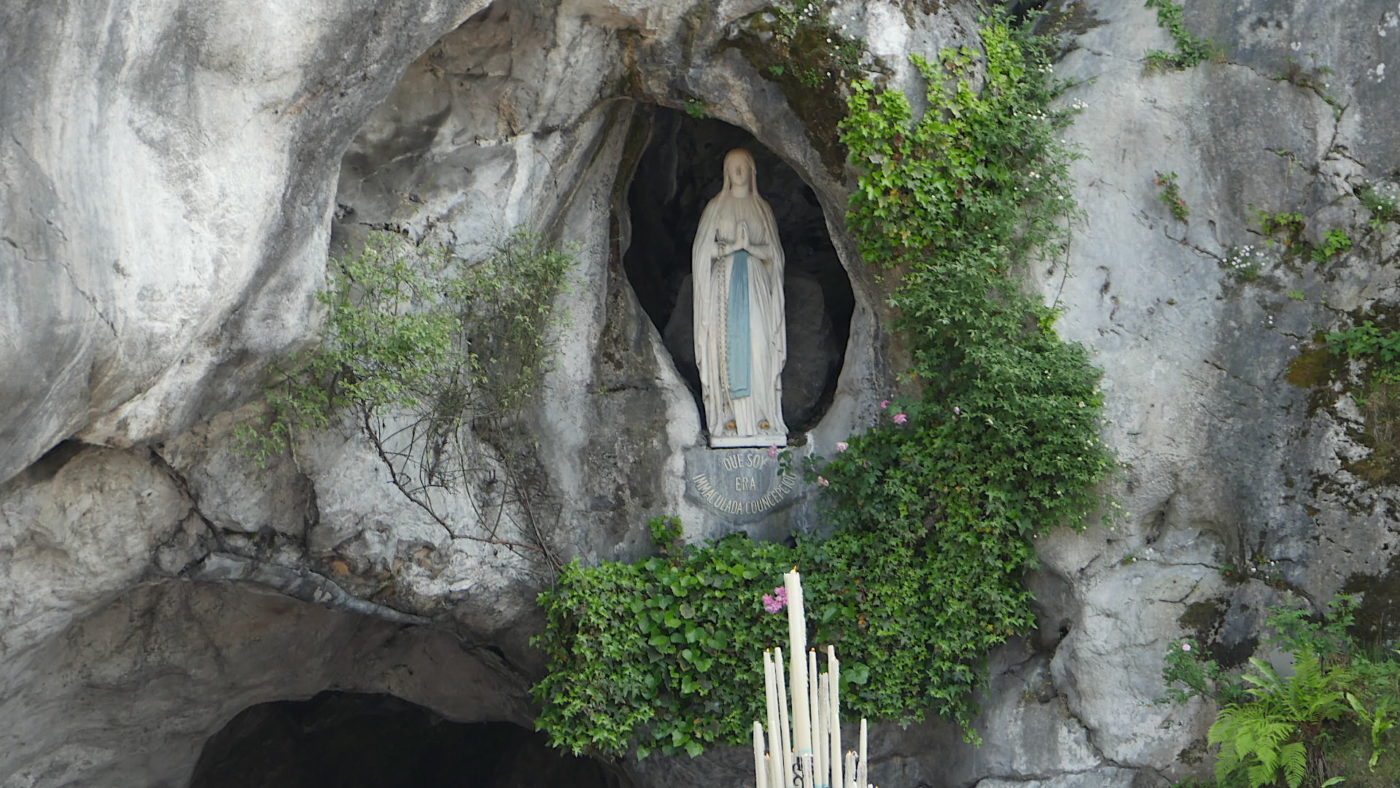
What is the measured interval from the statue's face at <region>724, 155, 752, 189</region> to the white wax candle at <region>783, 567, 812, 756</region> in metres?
4.74

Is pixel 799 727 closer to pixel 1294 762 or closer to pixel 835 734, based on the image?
pixel 835 734

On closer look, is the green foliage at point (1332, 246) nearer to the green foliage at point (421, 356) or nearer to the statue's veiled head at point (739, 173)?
the statue's veiled head at point (739, 173)

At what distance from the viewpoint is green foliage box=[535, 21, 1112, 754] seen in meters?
7.58

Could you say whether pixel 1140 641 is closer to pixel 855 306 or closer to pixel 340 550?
pixel 855 306

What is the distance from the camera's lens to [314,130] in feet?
22.0

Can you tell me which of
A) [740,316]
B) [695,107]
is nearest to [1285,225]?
[740,316]

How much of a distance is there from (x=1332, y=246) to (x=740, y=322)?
10.5ft

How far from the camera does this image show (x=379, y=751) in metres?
11.3

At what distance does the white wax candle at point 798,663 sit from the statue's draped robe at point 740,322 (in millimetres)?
4278

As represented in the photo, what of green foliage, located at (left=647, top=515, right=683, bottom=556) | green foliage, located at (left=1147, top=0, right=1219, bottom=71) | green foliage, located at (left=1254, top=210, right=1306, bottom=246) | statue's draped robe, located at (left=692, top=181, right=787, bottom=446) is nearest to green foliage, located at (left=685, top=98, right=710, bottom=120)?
statue's draped robe, located at (left=692, top=181, right=787, bottom=446)

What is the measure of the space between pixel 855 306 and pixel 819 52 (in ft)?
5.14

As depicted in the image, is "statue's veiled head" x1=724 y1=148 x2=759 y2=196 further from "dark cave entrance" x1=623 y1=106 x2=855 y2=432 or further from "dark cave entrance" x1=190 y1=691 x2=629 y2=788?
"dark cave entrance" x1=190 y1=691 x2=629 y2=788

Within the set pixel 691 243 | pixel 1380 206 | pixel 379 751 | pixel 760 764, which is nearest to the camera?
pixel 760 764

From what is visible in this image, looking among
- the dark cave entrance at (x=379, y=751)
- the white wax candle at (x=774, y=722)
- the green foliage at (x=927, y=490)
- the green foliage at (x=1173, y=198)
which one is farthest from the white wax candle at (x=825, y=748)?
the dark cave entrance at (x=379, y=751)
